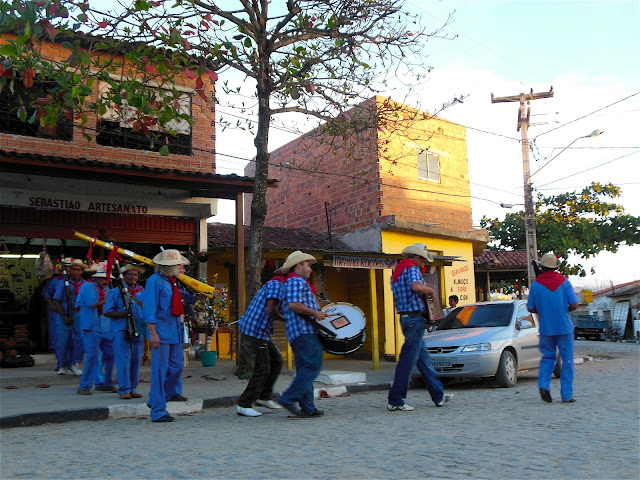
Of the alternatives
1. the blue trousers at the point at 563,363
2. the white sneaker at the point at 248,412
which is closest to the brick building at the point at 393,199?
the blue trousers at the point at 563,363

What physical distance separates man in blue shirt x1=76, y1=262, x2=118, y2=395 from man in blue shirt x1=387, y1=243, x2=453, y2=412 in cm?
400

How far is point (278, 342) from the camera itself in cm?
1557

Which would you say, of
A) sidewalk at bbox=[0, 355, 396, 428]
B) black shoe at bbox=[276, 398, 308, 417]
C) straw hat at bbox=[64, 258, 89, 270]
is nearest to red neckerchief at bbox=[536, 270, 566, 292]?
black shoe at bbox=[276, 398, 308, 417]

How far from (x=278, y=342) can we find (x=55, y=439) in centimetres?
978

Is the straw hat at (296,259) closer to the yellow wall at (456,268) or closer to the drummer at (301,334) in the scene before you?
the drummer at (301,334)

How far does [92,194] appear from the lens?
486 inches

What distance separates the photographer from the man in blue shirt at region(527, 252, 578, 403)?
24.2 feet

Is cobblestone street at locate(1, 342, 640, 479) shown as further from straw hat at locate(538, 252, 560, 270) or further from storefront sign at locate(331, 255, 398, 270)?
storefront sign at locate(331, 255, 398, 270)

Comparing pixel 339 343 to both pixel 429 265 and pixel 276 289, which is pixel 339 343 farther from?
pixel 429 265

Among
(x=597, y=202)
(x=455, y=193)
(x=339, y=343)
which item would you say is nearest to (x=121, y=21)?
(x=339, y=343)

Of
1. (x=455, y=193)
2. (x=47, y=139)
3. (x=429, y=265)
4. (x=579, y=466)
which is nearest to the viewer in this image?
(x=579, y=466)

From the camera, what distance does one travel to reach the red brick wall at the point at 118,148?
1213 cm

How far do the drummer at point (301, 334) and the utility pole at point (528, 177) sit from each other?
12.7 meters

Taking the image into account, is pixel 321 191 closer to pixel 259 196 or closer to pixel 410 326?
pixel 259 196
